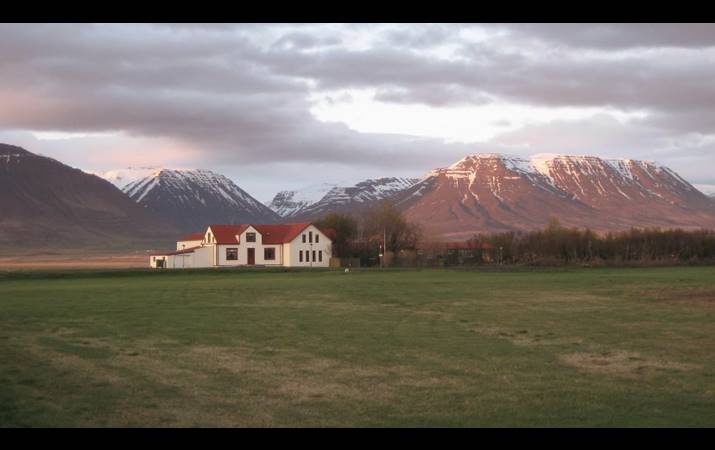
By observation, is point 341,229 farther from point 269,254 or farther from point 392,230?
point 269,254

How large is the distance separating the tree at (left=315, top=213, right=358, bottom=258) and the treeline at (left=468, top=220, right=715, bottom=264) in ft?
58.9

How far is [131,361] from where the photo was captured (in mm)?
20734

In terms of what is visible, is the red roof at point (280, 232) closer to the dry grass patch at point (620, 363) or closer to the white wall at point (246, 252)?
the white wall at point (246, 252)

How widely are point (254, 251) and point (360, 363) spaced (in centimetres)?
8765

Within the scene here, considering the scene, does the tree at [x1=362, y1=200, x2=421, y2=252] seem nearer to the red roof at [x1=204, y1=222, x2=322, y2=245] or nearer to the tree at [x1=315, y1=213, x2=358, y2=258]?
the tree at [x1=315, y1=213, x2=358, y2=258]

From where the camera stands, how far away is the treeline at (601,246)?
110 m

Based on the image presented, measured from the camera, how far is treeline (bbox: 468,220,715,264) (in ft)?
Result: 360

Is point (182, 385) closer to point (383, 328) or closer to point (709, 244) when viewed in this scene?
point (383, 328)

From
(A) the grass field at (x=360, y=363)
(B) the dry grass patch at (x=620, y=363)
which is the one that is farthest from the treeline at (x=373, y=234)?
(B) the dry grass patch at (x=620, y=363)

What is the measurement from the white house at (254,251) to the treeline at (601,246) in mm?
24421

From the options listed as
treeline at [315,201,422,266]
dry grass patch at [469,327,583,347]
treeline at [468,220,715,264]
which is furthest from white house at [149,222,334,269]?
dry grass patch at [469,327,583,347]

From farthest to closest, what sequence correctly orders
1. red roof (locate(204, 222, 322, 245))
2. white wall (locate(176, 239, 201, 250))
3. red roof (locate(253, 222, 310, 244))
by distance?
1. white wall (locate(176, 239, 201, 250))
2. red roof (locate(253, 222, 310, 244))
3. red roof (locate(204, 222, 322, 245))

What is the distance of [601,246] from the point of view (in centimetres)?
11250
